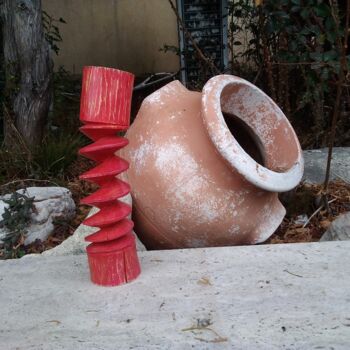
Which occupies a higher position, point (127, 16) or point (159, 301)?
point (127, 16)

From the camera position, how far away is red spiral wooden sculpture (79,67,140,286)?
156 cm

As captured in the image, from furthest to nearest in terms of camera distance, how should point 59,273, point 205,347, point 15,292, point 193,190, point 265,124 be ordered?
point 265,124, point 193,190, point 59,273, point 15,292, point 205,347

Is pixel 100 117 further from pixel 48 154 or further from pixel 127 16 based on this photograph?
pixel 127 16

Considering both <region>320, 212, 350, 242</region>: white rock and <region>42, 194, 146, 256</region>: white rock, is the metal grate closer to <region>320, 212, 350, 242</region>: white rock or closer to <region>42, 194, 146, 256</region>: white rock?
<region>320, 212, 350, 242</region>: white rock

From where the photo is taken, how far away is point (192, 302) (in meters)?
1.57

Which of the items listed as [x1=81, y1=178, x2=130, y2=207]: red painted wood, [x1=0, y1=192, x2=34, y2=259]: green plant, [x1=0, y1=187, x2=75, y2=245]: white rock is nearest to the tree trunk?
[x1=0, y1=187, x2=75, y2=245]: white rock

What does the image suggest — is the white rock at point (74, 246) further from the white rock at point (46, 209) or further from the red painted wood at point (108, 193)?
the red painted wood at point (108, 193)

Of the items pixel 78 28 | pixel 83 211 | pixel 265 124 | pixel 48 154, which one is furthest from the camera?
pixel 78 28

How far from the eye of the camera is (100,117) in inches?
61.7

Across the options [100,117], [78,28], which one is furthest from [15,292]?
[78,28]

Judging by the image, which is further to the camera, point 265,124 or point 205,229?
point 265,124

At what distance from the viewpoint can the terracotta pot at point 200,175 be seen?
6.59 feet

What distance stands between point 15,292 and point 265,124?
1.31 meters

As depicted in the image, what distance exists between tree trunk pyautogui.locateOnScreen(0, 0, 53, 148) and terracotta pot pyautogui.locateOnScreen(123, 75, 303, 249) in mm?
1296
